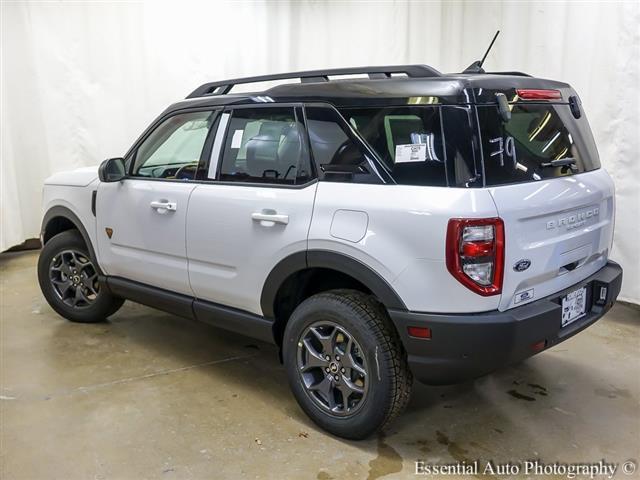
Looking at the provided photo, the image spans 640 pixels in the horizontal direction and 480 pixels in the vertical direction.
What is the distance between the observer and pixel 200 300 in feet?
10.4

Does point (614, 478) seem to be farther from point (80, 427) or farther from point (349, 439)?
point (80, 427)

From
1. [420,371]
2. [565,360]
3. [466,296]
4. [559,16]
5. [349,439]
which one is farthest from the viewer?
[559,16]

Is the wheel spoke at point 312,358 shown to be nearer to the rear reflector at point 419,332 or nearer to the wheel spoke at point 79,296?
the rear reflector at point 419,332

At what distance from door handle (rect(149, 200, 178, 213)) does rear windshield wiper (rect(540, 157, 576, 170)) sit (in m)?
1.86

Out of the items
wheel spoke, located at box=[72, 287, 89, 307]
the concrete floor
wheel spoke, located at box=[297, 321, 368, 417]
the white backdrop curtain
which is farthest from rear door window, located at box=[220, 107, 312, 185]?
the white backdrop curtain

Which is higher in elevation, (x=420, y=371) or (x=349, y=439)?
(x=420, y=371)

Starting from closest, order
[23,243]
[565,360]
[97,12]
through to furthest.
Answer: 1. [565,360]
2. [97,12]
3. [23,243]

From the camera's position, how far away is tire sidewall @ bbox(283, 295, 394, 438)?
2410mm

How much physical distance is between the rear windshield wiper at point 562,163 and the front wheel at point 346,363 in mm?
929

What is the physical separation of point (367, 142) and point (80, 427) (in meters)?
1.89

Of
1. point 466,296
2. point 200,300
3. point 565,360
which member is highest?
point 466,296

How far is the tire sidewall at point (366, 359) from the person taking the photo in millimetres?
2410

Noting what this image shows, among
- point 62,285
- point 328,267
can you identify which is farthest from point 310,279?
point 62,285

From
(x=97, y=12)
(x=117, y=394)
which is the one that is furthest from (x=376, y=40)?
(x=117, y=394)
